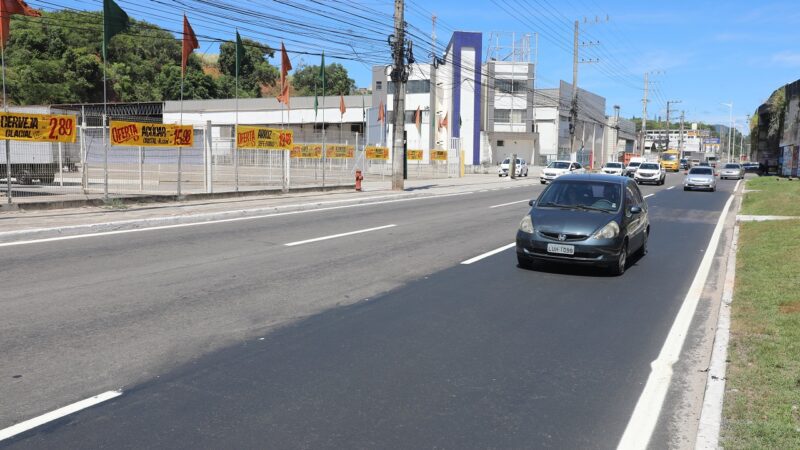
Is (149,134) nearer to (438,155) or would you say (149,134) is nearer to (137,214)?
(137,214)

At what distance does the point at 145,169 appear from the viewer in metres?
28.2

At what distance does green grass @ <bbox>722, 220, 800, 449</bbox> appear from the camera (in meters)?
4.15

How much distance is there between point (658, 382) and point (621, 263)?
15.7ft

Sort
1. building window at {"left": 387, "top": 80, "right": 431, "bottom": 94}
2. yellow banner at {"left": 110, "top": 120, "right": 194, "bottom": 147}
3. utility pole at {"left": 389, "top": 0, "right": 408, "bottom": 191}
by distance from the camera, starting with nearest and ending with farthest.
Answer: yellow banner at {"left": 110, "top": 120, "right": 194, "bottom": 147} < utility pole at {"left": 389, "top": 0, "right": 408, "bottom": 191} < building window at {"left": 387, "top": 80, "right": 431, "bottom": 94}

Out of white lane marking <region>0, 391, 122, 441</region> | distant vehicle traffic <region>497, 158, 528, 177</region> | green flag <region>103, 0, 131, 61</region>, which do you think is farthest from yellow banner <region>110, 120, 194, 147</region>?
distant vehicle traffic <region>497, 158, 528, 177</region>

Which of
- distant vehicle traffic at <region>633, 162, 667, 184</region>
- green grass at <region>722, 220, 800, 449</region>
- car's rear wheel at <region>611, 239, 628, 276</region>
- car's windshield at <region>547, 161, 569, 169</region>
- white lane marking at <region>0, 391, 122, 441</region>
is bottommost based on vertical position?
white lane marking at <region>0, 391, 122, 441</region>

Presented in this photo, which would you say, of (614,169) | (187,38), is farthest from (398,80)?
(614,169)

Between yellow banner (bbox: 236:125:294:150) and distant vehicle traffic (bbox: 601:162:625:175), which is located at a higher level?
yellow banner (bbox: 236:125:294:150)

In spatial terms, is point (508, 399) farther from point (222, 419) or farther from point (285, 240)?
point (285, 240)

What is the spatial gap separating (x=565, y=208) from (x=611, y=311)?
280 cm

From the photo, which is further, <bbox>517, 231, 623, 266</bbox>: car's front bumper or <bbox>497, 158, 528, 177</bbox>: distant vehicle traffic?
<bbox>497, 158, 528, 177</bbox>: distant vehicle traffic

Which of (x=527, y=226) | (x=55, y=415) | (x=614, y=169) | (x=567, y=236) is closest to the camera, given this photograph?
(x=55, y=415)

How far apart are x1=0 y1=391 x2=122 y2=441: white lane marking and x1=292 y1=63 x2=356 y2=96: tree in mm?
100092

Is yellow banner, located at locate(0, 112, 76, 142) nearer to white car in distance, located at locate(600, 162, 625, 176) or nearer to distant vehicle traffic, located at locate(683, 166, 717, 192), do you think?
distant vehicle traffic, located at locate(683, 166, 717, 192)
